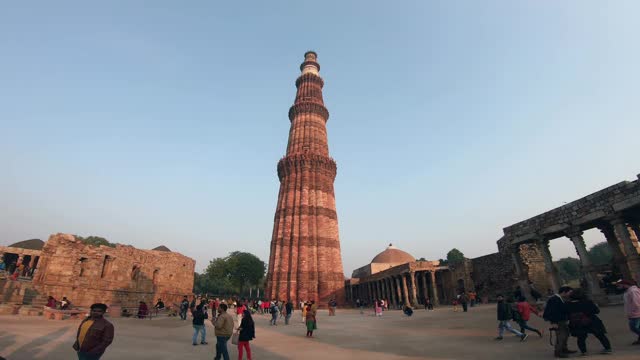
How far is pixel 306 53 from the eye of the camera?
51938 millimetres

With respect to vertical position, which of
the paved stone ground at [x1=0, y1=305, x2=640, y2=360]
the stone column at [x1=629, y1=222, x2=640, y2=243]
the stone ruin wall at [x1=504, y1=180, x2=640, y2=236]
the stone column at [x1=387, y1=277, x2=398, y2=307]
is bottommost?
the paved stone ground at [x1=0, y1=305, x2=640, y2=360]

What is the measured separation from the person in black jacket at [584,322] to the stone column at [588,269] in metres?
9.89

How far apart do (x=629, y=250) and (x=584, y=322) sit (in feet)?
31.2

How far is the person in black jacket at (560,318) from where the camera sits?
5.98 m

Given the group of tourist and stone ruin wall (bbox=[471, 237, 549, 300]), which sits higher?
stone ruin wall (bbox=[471, 237, 549, 300])

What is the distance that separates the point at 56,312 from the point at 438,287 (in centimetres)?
3233

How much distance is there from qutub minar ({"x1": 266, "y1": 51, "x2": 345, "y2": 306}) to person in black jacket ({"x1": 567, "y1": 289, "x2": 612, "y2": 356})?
1195 inches

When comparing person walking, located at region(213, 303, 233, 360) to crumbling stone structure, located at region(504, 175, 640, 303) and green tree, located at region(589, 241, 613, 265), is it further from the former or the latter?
green tree, located at region(589, 241, 613, 265)

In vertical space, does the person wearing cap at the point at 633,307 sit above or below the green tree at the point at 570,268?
below

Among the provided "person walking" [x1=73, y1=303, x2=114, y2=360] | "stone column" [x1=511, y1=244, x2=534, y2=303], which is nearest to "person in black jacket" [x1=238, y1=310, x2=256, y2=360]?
"person walking" [x1=73, y1=303, x2=114, y2=360]

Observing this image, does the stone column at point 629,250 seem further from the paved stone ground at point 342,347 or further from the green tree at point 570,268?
the green tree at point 570,268

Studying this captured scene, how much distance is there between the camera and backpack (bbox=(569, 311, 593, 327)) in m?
5.91

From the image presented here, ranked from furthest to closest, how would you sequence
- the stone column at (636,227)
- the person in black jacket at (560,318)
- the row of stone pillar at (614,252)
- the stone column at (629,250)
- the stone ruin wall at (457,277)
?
the stone ruin wall at (457,277)
the stone column at (636,227)
the row of stone pillar at (614,252)
the stone column at (629,250)
the person in black jacket at (560,318)

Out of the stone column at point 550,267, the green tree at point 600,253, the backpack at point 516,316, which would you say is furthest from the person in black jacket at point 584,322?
the green tree at point 600,253
